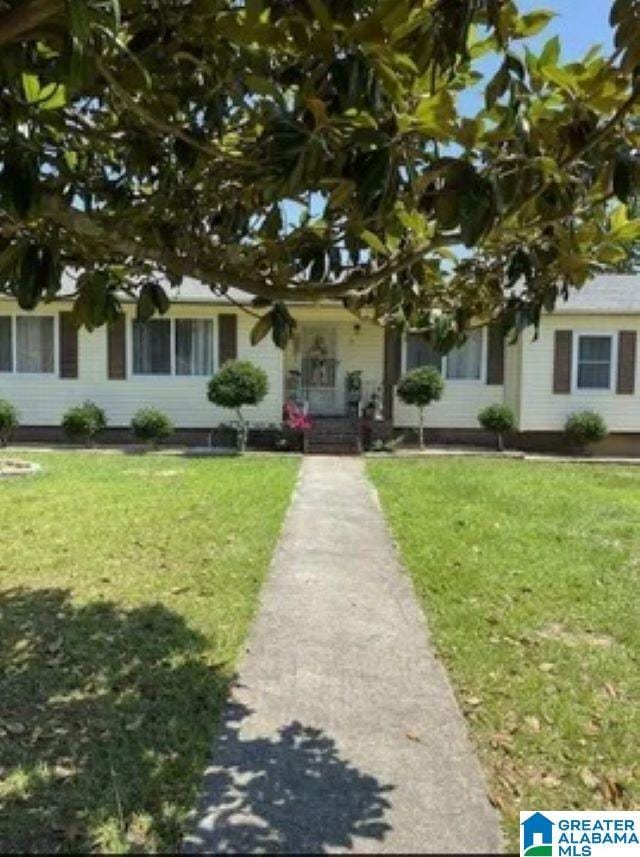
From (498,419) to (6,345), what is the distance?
37.7 ft

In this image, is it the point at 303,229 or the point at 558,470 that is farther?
the point at 558,470

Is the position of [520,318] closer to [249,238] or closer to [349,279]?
[349,279]

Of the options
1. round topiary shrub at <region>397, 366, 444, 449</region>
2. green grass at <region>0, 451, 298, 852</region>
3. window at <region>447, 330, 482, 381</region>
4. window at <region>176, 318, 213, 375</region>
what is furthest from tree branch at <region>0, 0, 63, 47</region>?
window at <region>447, 330, 482, 381</region>

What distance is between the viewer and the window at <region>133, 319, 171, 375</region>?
61.2 ft

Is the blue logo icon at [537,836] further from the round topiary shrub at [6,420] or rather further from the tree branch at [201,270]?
the round topiary shrub at [6,420]

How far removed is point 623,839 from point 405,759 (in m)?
0.96

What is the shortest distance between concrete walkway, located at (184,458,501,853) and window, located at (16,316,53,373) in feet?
45.0

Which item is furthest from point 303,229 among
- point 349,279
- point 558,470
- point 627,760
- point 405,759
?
point 558,470

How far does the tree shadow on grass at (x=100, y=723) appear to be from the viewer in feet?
10.5

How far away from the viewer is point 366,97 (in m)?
2.34

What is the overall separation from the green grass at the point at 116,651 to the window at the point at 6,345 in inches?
337

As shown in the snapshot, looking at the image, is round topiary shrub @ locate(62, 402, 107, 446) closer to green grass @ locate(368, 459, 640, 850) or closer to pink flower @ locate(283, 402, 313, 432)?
pink flower @ locate(283, 402, 313, 432)

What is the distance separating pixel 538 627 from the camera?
229 inches

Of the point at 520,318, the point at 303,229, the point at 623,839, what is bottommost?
the point at 623,839
